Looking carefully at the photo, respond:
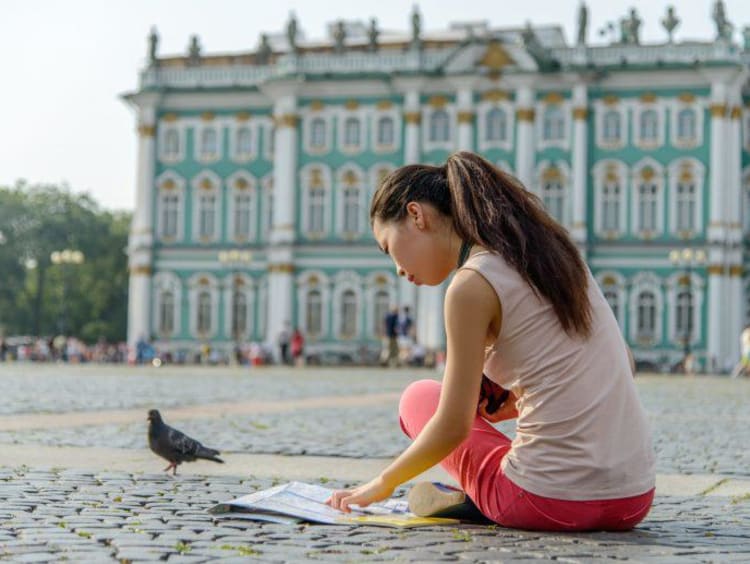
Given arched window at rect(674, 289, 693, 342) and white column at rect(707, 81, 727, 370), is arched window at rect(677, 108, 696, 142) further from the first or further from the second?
arched window at rect(674, 289, 693, 342)

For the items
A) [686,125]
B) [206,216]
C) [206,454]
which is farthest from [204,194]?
[206,454]

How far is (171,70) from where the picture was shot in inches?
2126

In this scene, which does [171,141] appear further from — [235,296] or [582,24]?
[582,24]

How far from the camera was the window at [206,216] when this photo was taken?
176ft

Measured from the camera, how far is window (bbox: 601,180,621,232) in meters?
49.8

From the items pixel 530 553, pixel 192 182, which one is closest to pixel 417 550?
pixel 530 553

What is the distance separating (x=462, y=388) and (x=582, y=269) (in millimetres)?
580

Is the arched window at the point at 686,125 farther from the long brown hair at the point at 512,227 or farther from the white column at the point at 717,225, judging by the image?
the long brown hair at the point at 512,227

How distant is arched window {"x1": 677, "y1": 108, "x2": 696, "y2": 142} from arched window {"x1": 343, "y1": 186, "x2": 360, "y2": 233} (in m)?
11.8

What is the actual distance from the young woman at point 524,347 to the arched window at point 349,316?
46746 millimetres

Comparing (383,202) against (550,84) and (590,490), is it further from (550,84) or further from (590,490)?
(550,84)

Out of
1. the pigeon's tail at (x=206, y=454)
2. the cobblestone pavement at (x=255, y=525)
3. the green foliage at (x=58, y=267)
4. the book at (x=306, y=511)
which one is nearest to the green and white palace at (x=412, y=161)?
the green foliage at (x=58, y=267)

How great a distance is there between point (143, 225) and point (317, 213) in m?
6.89

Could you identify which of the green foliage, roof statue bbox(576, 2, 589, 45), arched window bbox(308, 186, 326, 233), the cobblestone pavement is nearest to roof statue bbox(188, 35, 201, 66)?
arched window bbox(308, 186, 326, 233)
